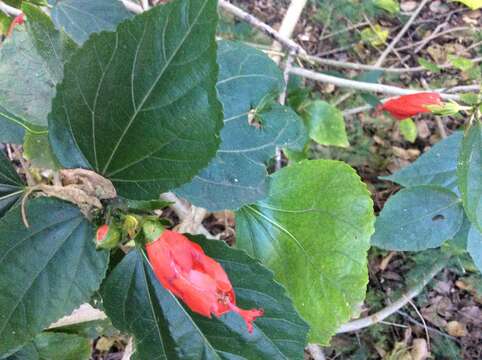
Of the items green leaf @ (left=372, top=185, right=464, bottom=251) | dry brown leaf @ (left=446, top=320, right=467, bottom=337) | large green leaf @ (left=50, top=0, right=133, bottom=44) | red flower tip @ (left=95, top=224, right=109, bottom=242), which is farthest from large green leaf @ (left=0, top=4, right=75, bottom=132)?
dry brown leaf @ (left=446, top=320, right=467, bottom=337)

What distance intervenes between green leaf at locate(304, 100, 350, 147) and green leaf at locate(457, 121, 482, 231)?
1.83 ft

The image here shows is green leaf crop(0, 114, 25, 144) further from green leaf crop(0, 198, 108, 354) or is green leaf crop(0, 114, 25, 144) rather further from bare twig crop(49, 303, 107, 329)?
bare twig crop(49, 303, 107, 329)

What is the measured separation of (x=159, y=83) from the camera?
543 mm

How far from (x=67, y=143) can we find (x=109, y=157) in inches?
2.1

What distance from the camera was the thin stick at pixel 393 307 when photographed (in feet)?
4.98

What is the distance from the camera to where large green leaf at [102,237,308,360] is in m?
0.74

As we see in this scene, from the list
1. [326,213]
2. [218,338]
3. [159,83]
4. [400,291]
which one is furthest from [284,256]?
[400,291]

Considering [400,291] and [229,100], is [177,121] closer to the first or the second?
[229,100]

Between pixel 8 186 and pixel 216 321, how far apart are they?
348 mm

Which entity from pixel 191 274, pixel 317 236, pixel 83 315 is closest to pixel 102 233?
pixel 191 274

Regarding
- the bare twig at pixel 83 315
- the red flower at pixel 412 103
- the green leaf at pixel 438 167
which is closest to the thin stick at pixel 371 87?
the red flower at pixel 412 103

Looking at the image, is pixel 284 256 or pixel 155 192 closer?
pixel 155 192

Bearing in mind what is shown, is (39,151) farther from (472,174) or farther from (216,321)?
(472,174)

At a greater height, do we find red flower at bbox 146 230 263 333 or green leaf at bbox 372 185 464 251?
red flower at bbox 146 230 263 333
